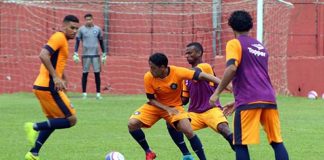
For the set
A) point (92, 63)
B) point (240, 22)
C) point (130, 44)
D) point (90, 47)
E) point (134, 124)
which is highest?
point (240, 22)

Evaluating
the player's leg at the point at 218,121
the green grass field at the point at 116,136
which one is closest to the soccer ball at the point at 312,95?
the green grass field at the point at 116,136

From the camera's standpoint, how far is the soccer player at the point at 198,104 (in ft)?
33.9

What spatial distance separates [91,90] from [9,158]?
44.9ft

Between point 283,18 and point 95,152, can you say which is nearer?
point 95,152

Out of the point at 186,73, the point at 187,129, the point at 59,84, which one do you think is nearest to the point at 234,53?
the point at 186,73

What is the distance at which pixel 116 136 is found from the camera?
13.0 m

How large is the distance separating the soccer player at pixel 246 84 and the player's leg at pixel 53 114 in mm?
2664

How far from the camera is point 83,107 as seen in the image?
18.0 meters

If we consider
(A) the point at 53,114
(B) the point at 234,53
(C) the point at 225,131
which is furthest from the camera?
(A) the point at 53,114

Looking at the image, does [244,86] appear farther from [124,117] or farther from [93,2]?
[93,2]

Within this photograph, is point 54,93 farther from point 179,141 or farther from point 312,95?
point 312,95

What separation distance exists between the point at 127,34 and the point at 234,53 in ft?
56.0

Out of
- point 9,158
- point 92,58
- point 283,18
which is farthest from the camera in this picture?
point 283,18

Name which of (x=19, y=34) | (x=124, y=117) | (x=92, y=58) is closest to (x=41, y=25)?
(x=19, y=34)
